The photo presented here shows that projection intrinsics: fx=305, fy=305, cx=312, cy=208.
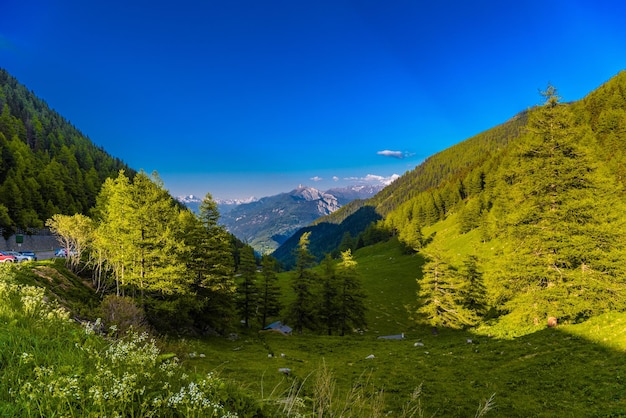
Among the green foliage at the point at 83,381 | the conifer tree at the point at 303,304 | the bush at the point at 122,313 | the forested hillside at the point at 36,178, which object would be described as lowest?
the conifer tree at the point at 303,304

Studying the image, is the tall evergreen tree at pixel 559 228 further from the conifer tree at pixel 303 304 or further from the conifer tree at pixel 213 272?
the conifer tree at pixel 213 272

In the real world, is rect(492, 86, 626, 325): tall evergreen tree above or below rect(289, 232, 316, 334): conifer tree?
above

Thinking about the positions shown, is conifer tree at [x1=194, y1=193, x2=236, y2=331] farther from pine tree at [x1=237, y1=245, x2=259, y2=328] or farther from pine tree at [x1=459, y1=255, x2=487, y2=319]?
pine tree at [x1=459, y1=255, x2=487, y2=319]

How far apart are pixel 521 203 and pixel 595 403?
16570 millimetres

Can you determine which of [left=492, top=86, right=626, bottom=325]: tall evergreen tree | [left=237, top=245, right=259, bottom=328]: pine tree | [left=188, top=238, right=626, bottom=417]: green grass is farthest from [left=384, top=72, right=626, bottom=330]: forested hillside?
[left=237, top=245, right=259, bottom=328]: pine tree

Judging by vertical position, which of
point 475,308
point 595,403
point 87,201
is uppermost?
point 87,201

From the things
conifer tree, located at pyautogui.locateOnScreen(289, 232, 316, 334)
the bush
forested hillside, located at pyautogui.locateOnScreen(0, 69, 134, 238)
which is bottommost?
conifer tree, located at pyautogui.locateOnScreen(289, 232, 316, 334)

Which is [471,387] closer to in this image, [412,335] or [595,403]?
[595,403]

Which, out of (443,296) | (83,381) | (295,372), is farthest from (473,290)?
(83,381)

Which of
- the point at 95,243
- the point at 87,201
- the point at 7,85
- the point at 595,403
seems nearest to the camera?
the point at 595,403

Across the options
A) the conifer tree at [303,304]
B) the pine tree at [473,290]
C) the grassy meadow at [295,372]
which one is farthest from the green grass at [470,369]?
the conifer tree at [303,304]

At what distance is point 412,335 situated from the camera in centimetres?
3816

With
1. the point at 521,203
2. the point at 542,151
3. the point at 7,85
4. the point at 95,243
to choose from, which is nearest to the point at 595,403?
the point at 521,203

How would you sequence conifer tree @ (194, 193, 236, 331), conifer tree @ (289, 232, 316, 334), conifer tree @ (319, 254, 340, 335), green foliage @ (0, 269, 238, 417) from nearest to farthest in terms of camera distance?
green foliage @ (0, 269, 238, 417) → conifer tree @ (194, 193, 236, 331) → conifer tree @ (289, 232, 316, 334) → conifer tree @ (319, 254, 340, 335)
